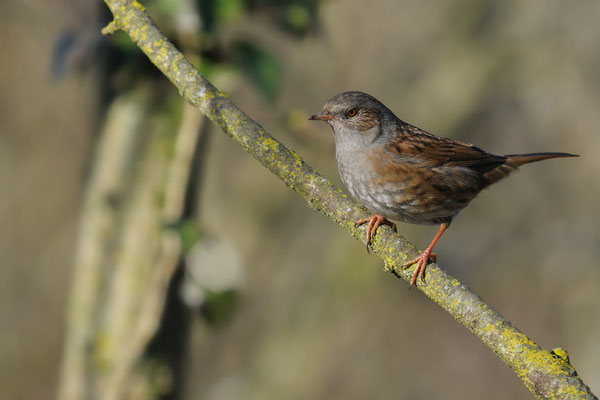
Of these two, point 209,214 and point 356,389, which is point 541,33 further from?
point 356,389

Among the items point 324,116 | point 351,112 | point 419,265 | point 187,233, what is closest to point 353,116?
point 351,112

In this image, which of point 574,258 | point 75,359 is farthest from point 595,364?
point 75,359

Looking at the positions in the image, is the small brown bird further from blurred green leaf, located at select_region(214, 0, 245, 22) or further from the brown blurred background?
the brown blurred background

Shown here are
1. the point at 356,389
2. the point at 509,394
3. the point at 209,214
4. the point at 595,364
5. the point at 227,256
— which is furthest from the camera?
the point at 509,394

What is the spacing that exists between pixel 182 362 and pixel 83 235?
1067 millimetres

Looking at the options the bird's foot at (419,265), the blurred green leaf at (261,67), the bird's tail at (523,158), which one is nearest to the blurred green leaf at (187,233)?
the blurred green leaf at (261,67)

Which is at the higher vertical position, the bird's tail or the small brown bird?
the bird's tail

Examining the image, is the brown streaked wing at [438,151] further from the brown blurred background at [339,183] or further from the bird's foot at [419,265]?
the brown blurred background at [339,183]

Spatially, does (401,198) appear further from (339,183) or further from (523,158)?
(339,183)

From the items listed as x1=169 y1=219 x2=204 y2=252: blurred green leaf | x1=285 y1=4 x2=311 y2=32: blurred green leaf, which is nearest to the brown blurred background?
x1=285 y1=4 x2=311 y2=32: blurred green leaf

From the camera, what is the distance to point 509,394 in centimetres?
1131

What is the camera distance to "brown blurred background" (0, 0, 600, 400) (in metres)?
7.95

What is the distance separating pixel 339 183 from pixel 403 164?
185 inches

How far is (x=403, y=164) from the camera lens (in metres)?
4.02
